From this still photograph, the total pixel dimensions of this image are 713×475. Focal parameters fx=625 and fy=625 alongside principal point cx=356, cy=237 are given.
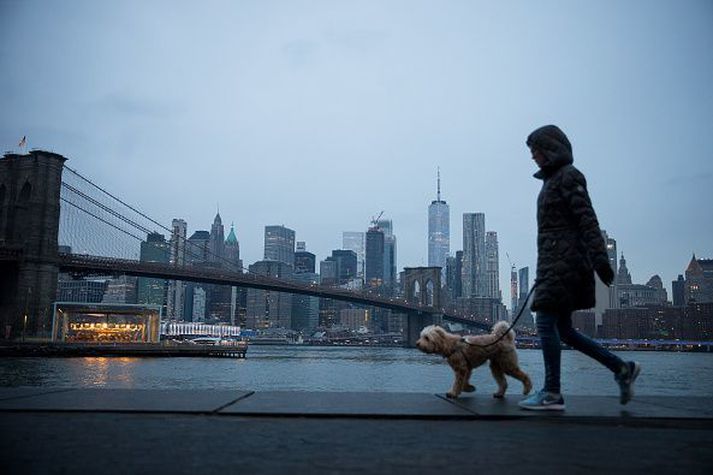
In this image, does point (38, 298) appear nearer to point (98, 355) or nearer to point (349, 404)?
point (98, 355)

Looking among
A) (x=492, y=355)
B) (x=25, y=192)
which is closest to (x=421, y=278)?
(x=25, y=192)

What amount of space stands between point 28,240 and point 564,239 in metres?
56.9

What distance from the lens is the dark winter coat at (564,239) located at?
3.92 metres

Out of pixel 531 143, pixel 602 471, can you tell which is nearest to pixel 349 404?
pixel 602 471

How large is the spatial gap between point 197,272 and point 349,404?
5458cm

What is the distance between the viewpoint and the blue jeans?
159 inches

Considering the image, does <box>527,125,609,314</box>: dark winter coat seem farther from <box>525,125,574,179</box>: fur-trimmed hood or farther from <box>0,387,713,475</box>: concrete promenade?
<box>0,387,713,475</box>: concrete promenade

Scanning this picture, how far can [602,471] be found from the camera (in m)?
2.01

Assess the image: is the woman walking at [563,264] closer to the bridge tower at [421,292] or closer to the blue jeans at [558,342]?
the blue jeans at [558,342]

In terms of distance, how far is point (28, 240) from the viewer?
174ft

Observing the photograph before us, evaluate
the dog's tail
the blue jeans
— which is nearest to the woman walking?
the blue jeans

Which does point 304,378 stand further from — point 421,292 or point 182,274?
point 421,292

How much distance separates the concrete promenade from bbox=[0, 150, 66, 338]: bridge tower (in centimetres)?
5411

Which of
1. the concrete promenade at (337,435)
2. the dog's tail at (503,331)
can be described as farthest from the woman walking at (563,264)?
the dog's tail at (503,331)
